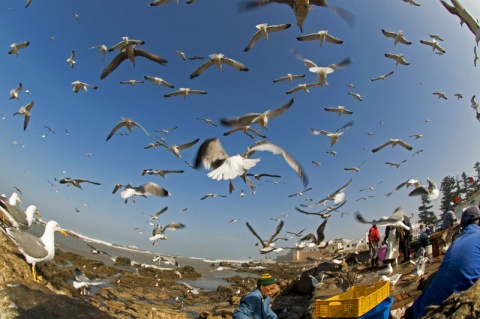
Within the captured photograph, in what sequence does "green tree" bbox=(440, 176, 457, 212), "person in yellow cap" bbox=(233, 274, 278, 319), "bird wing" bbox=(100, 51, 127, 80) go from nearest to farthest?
"person in yellow cap" bbox=(233, 274, 278, 319)
"bird wing" bbox=(100, 51, 127, 80)
"green tree" bbox=(440, 176, 457, 212)

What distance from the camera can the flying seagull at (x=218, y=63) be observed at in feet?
35.4

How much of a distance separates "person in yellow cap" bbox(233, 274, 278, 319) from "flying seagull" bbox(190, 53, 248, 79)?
342 inches

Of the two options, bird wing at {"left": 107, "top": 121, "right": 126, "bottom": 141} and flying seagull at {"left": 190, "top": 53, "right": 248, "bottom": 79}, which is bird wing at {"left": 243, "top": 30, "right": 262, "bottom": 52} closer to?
flying seagull at {"left": 190, "top": 53, "right": 248, "bottom": 79}

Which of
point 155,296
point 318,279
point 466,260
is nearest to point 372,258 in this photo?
point 318,279

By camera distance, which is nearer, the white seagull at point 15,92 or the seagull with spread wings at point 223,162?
the seagull with spread wings at point 223,162

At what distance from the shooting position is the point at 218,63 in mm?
11039

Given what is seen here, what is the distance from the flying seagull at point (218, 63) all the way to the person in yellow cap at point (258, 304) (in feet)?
28.5

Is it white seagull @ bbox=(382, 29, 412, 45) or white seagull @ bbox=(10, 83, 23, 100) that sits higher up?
white seagull @ bbox=(10, 83, 23, 100)

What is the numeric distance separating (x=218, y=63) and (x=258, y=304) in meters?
9.08

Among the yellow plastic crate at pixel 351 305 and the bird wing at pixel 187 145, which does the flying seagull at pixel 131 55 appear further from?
the yellow plastic crate at pixel 351 305

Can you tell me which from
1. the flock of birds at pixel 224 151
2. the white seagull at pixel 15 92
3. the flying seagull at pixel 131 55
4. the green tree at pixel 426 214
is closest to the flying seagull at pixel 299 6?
the flock of birds at pixel 224 151

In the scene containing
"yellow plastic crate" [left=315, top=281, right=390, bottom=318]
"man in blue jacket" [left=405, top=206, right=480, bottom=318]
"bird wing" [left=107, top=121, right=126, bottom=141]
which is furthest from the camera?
"bird wing" [left=107, top=121, right=126, bottom=141]

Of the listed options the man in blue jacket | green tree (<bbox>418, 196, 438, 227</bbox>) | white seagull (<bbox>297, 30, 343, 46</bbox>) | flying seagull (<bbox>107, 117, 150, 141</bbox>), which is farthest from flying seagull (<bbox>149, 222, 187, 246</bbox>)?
green tree (<bbox>418, 196, 438, 227</bbox>)

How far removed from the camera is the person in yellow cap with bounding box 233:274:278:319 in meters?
3.36
